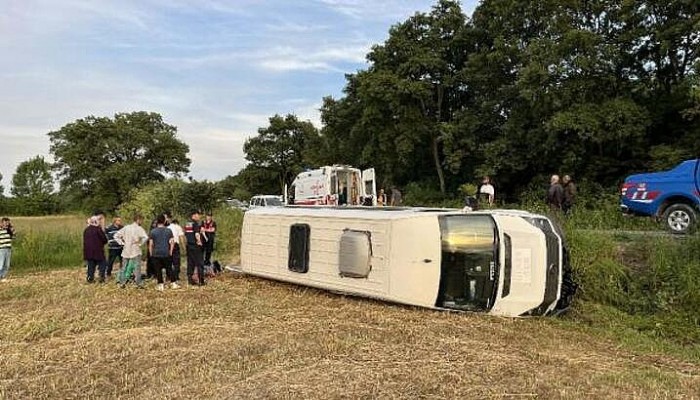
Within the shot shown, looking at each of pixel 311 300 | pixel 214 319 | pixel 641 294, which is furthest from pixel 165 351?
pixel 641 294

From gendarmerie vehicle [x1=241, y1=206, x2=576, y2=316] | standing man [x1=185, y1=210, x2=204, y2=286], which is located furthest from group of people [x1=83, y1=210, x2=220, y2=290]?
gendarmerie vehicle [x1=241, y1=206, x2=576, y2=316]

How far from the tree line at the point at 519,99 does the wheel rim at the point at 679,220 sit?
6.27 meters

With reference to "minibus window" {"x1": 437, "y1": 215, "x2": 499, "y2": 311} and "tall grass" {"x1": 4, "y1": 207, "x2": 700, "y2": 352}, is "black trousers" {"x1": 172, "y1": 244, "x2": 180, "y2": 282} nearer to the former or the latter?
"minibus window" {"x1": 437, "y1": 215, "x2": 499, "y2": 311}

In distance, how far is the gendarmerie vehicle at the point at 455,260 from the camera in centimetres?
975

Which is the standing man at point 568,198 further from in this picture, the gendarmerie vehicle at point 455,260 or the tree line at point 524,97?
the tree line at point 524,97

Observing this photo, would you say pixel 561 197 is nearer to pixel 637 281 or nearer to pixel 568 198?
pixel 568 198

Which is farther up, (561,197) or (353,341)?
(561,197)

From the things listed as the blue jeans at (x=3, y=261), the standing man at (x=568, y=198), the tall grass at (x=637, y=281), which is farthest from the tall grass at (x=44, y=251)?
the tall grass at (x=637, y=281)

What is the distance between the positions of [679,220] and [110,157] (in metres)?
53.5

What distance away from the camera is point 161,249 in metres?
11.8

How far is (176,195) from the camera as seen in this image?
3023cm

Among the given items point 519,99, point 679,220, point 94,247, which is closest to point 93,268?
point 94,247

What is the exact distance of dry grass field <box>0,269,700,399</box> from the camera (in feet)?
19.5

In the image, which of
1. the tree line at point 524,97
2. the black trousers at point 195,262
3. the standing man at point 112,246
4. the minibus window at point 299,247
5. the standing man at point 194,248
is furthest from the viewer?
the tree line at point 524,97
